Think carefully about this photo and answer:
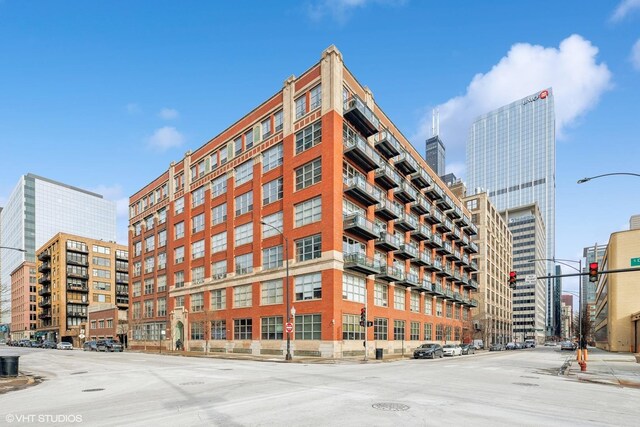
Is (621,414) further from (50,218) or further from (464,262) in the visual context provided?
(50,218)

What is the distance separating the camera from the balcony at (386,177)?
45.7m

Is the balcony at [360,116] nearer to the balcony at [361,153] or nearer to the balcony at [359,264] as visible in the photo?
the balcony at [361,153]

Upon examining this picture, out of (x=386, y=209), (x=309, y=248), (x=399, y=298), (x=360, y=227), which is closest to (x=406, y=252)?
(x=399, y=298)

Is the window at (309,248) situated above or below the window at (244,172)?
below

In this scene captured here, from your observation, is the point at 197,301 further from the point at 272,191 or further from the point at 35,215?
the point at 35,215

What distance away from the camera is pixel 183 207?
61969 millimetres

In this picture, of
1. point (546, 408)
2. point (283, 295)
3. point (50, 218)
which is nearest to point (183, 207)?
point (283, 295)

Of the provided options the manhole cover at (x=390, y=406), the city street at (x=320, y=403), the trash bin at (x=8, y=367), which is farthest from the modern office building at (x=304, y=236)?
the manhole cover at (x=390, y=406)

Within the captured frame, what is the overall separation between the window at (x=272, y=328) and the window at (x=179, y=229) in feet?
77.9

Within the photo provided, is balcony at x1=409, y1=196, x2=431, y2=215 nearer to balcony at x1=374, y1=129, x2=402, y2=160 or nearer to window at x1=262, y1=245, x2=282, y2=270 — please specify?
balcony at x1=374, y1=129, x2=402, y2=160

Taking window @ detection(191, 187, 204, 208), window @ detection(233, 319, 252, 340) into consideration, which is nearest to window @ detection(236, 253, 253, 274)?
window @ detection(233, 319, 252, 340)

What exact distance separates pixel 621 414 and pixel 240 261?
41.8m

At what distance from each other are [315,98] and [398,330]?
89.5ft

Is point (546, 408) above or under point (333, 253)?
under
